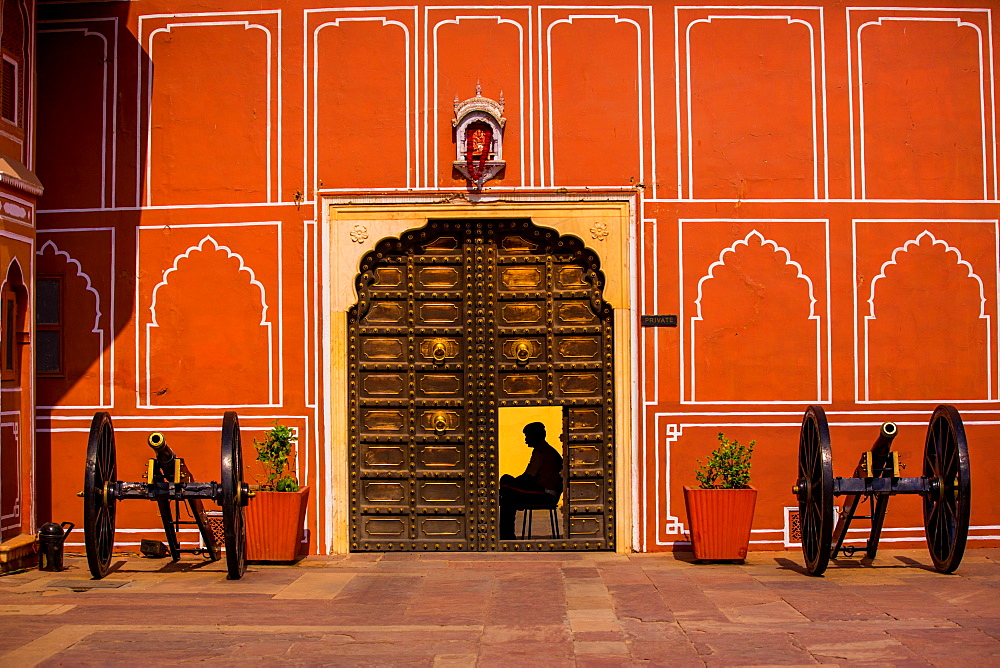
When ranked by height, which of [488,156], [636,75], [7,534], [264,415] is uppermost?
[636,75]

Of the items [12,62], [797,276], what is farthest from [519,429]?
[12,62]

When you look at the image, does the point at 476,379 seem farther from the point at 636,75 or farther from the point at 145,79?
the point at 145,79

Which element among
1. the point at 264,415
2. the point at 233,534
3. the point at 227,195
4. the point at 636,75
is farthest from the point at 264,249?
the point at 636,75

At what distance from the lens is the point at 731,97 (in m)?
8.64

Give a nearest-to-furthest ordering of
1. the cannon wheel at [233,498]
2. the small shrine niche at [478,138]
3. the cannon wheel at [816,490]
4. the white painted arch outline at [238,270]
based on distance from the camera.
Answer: the cannon wheel at [816,490] → the cannon wheel at [233,498] → the small shrine niche at [478,138] → the white painted arch outline at [238,270]

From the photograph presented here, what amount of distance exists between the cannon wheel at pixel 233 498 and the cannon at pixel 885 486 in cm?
406

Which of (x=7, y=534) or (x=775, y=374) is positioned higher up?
(x=775, y=374)

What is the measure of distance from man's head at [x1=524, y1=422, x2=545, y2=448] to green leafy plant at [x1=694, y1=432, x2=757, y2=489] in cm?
137

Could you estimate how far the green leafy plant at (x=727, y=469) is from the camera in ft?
26.0

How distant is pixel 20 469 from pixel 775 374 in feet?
20.4

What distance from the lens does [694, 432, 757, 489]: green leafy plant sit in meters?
7.91

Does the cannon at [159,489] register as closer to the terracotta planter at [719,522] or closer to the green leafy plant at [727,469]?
the terracotta planter at [719,522]

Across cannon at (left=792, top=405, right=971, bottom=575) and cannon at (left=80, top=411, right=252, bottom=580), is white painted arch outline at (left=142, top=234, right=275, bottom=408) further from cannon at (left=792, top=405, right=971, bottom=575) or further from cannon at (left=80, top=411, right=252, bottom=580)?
cannon at (left=792, top=405, right=971, bottom=575)

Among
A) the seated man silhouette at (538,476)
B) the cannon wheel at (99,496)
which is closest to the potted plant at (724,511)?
the seated man silhouette at (538,476)
